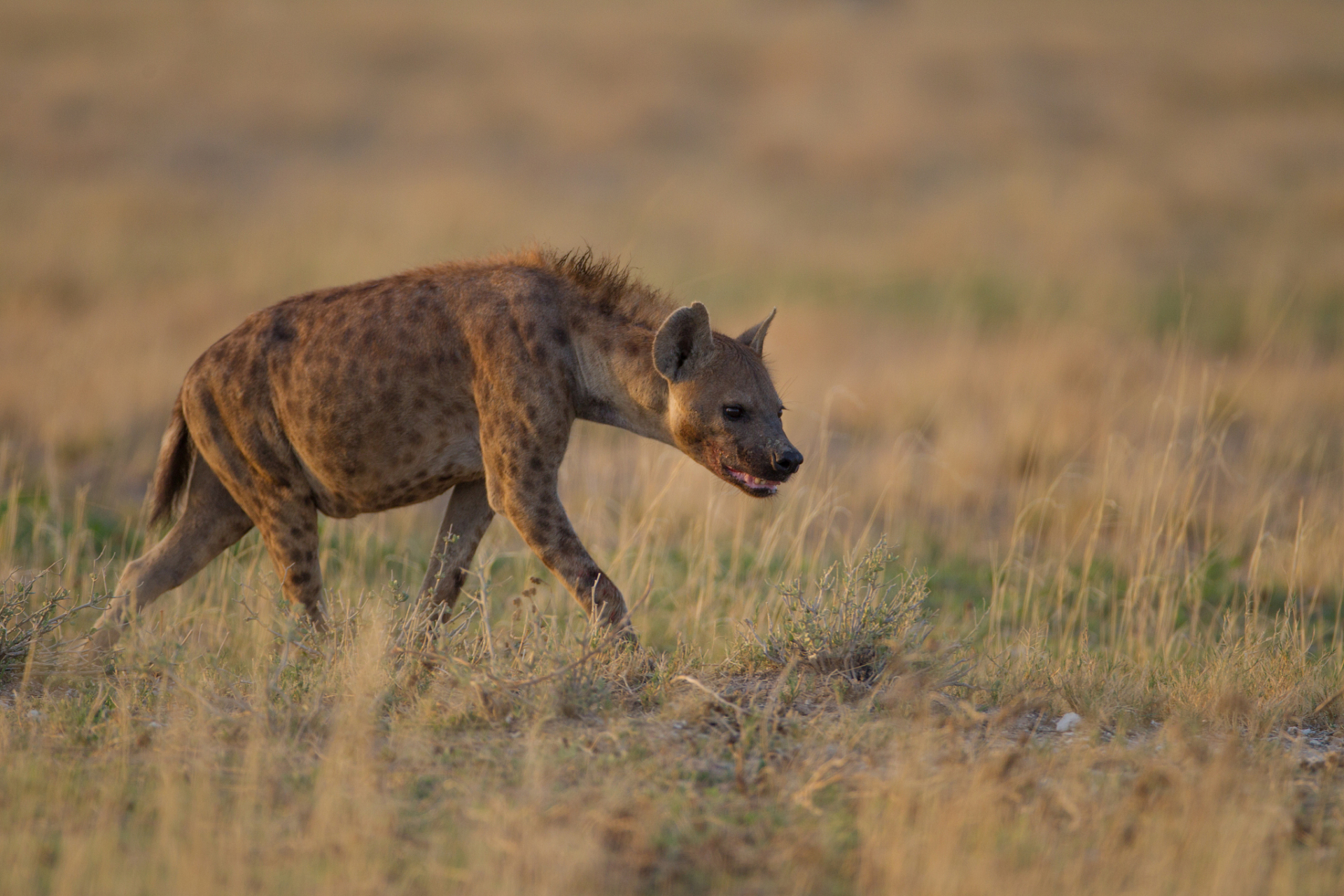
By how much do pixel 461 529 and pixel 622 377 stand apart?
1108 millimetres

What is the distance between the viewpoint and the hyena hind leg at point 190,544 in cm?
546

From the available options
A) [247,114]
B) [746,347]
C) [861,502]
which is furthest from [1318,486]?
[247,114]

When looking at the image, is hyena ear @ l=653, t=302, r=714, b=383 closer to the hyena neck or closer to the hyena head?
the hyena head

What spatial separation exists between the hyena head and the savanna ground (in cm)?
63

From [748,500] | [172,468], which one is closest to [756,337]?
[748,500]

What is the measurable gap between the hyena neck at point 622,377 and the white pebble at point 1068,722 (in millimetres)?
1840

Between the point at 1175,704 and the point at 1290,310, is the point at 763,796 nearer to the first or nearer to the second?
the point at 1175,704

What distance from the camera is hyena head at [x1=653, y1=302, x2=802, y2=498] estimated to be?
4.81m

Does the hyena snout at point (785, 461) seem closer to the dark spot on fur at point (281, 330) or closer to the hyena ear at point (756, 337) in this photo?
the hyena ear at point (756, 337)

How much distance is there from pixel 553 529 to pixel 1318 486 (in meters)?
6.59

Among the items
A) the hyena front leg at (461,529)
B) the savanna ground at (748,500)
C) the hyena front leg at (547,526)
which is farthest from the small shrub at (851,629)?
the hyena front leg at (461,529)

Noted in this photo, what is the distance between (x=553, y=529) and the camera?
4.81m

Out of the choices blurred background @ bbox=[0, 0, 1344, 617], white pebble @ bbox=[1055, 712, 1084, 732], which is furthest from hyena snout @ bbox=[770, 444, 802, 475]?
blurred background @ bbox=[0, 0, 1344, 617]

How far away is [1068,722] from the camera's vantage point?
4590mm
